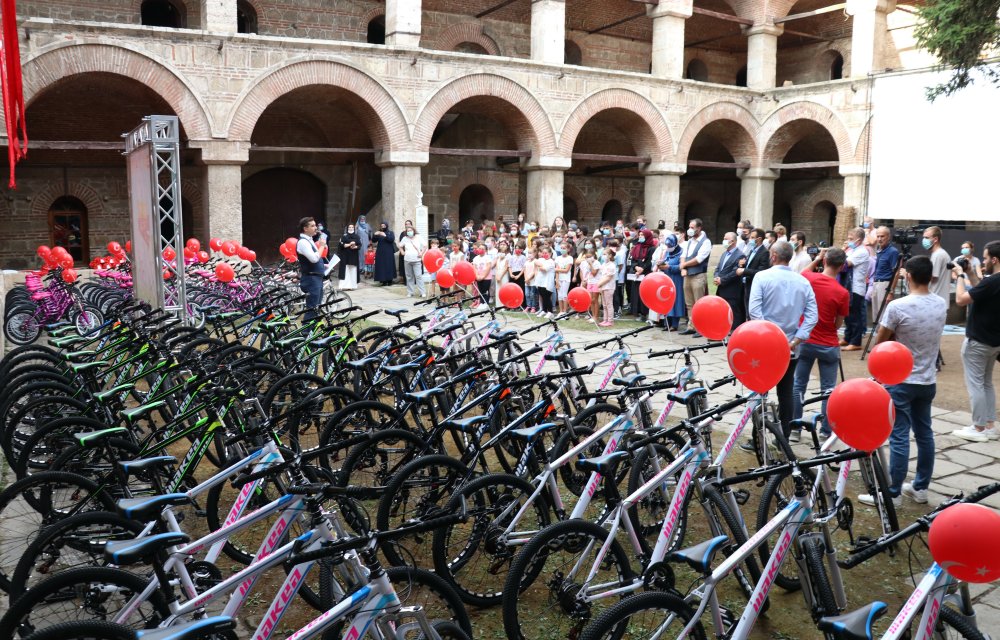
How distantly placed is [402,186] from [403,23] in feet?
11.8

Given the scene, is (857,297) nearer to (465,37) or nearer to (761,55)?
(761,55)

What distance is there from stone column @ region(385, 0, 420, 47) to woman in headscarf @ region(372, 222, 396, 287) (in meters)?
4.38

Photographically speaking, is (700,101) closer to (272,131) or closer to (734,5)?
(734,5)

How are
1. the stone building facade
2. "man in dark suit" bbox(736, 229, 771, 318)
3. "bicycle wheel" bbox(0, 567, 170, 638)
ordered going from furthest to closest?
the stone building facade
"man in dark suit" bbox(736, 229, 771, 318)
"bicycle wheel" bbox(0, 567, 170, 638)

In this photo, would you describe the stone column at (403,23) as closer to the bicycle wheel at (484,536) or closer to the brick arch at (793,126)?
the brick arch at (793,126)

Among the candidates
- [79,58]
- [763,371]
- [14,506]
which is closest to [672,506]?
[763,371]

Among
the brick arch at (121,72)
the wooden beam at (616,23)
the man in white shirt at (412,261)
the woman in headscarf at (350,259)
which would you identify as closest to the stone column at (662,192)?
the wooden beam at (616,23)

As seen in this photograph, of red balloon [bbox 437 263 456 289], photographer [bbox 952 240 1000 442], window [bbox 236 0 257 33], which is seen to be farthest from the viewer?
window [bbox 236 0 257 33]

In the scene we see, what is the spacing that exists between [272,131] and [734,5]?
46.2ft

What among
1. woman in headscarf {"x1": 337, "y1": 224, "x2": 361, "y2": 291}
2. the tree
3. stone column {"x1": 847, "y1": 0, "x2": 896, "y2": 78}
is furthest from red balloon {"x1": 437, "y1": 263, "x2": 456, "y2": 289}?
stone column {"x1": 847, "y1": 0, "x2": 896, "y2": 78}

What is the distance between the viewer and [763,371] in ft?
13.9

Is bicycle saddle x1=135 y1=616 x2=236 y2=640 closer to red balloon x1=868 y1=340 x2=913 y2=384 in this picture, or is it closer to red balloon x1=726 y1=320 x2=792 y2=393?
red balloon x1=726 y1=320 x2=792 y2=393

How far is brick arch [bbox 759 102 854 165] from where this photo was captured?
21688 millimetres

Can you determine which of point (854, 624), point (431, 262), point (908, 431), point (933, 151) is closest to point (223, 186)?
point (431, 262)
